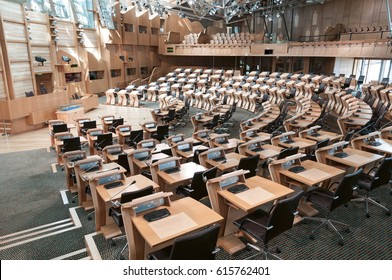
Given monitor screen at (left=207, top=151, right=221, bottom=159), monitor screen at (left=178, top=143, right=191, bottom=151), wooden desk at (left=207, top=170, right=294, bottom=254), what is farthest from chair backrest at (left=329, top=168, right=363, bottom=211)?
monitor screen at (left=178, top=143, right=191, bottom=151)

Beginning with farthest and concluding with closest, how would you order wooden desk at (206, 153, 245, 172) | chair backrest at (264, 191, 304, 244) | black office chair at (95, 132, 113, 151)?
1. black office chair at (95, 132, 113, 151)
2. wooden desk at (206, 153, 245, 172)
3. chair backrest at (264, 191, 304, 244)

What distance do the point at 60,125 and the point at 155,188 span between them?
5.50m

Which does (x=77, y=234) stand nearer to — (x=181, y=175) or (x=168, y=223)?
(x=181, y=175)

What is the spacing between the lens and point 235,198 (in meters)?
3.75

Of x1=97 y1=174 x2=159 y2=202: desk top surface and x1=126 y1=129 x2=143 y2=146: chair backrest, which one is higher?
x1=97 y1=174 x2=159 y2=202: desk top surface

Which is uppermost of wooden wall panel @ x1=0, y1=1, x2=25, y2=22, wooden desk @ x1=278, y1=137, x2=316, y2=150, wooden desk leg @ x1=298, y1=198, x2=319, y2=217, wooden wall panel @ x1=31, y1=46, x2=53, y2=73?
wooden wall panel @ x1=0, y1=1, x2=25, y2=22

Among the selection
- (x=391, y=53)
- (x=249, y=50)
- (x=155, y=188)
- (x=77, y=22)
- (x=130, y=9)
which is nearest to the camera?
(x=155, y=188)

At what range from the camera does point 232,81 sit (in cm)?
1714

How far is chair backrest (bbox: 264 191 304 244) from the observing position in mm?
3369

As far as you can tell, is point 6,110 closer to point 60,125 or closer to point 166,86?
point 60,125

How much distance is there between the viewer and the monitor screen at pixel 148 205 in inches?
133

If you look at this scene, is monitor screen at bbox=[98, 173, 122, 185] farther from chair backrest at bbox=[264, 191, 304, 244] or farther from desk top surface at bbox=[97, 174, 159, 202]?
chair backrest at bbox=[264, 191, 304, 244]

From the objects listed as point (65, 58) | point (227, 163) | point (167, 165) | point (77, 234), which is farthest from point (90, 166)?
point (65, 58)

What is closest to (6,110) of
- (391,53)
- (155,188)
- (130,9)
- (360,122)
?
(155,188)
